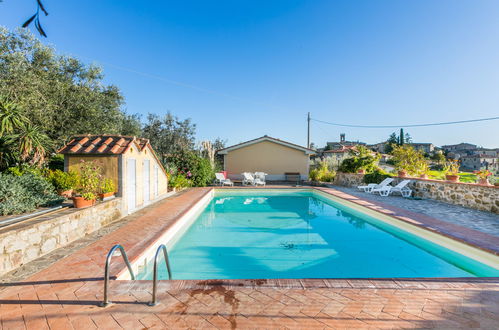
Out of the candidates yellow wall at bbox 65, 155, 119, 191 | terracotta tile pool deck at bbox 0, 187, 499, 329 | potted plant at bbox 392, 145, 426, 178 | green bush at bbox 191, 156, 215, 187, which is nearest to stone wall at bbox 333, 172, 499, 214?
potted plant at bbox 392, 145, 426, 178

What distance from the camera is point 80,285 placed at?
372 centimetres

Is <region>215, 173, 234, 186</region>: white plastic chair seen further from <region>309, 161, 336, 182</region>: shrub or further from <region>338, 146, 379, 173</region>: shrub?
<region>338, 146, 379, 173</region>: shrub

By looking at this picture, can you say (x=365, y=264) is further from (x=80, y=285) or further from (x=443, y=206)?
(x=443, y=206)

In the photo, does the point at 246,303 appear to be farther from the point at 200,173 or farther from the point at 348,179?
the point at 348,179

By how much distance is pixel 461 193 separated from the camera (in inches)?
401

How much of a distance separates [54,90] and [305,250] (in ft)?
45.1

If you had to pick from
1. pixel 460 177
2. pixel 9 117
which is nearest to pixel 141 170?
pixel 9 117

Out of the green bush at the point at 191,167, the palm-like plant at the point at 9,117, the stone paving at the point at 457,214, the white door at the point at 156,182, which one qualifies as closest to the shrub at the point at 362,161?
the stone paving at the point at 457,214

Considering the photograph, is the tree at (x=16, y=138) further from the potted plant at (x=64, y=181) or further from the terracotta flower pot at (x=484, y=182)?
the terracotta flower pot at (x=484, y=182)

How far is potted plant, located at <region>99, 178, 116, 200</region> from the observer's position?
7371 millimetres

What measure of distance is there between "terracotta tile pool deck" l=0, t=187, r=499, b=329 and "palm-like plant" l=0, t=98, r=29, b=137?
20.6ft

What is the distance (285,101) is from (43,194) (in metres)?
22.7

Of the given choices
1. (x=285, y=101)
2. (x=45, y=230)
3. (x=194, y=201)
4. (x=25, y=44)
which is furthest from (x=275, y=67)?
(x=45, y=230)

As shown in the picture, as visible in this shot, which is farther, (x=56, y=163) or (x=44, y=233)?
(x=56, y=163)
